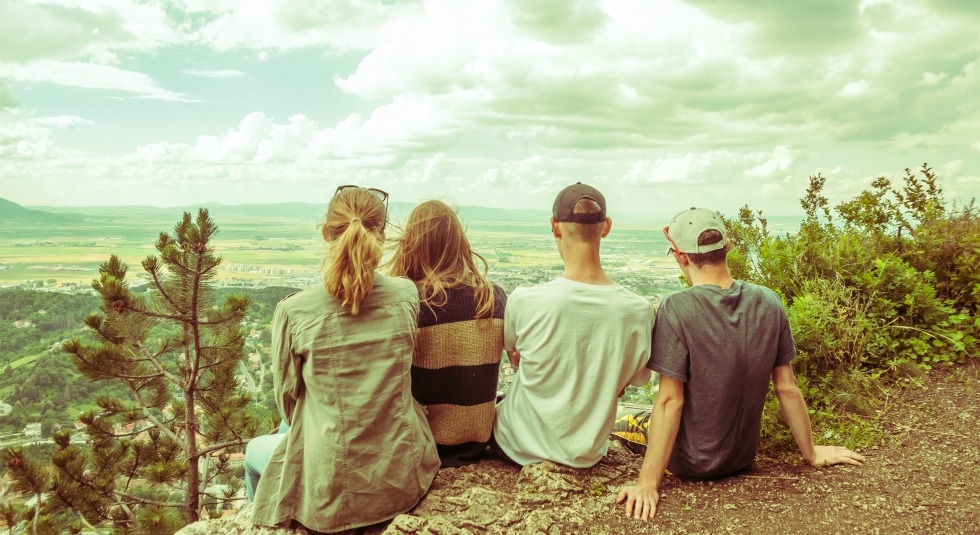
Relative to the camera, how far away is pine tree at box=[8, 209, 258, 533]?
773 cm

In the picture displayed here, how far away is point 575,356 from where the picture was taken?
2.74m

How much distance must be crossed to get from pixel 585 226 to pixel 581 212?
68mm

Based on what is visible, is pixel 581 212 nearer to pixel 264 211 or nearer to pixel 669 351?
pixel 669 351

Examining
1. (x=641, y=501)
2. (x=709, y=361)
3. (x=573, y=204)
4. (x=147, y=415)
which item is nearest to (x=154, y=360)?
(x=147, y=415)

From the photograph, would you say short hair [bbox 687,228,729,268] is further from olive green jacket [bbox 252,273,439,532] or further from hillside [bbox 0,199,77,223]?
hillside [bbox 0,199,77,223]

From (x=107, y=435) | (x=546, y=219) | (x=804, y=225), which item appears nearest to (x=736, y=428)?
(x=546, y=219)

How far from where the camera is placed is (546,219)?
2938mm

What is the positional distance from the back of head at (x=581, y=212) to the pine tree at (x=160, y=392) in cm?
605

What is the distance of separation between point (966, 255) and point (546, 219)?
3.93 meters

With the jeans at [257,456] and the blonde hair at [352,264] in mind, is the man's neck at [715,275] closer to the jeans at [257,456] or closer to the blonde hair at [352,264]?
the blonde hair at [352,264]

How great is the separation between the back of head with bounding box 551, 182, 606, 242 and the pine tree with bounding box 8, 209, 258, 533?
6.05 metres

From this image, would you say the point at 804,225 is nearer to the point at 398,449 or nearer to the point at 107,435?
the point at 398,449

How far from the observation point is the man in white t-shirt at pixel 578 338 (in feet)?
8.89

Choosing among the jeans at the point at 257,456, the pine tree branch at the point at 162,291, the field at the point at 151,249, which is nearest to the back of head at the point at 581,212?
the field at the point at 151,249
